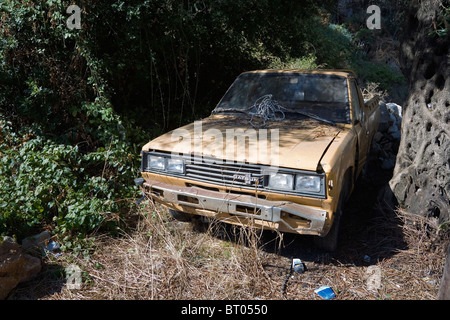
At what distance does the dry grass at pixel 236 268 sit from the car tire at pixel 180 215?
0.17 meters

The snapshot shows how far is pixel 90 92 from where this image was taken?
5.45 m

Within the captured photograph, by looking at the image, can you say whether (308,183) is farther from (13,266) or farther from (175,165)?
(13,266)

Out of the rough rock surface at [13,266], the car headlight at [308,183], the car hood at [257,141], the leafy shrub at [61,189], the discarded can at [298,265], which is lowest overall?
the discarded can at [298,265]

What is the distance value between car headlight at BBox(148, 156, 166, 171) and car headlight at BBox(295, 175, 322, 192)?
1322mm

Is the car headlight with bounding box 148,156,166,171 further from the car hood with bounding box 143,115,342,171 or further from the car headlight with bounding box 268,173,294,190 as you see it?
the car headlight with bounding box 268,173,294,190

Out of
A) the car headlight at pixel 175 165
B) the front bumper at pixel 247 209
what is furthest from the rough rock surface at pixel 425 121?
the car headlight at pixel 175 165

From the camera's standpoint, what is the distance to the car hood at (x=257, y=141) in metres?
3.12

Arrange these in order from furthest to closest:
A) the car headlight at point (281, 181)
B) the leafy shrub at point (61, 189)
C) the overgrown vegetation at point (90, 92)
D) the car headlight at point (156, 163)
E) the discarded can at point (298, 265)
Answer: the overgrown vegetation at point (90, 92) < the leafy shrub at point (61, 189) < the car headlight at point (156, 163) < the discarded can at point (298, 265) < the car headlight at point (281, 181)

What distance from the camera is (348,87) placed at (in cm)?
434

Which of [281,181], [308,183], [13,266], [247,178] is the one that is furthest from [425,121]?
[13,266]

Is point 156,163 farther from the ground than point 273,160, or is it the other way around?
point 273,160

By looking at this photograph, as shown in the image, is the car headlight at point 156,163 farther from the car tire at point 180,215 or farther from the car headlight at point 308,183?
the car headlight at point 308,183

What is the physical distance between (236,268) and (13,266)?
1.89 meters

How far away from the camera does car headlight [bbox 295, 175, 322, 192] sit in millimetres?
2993
